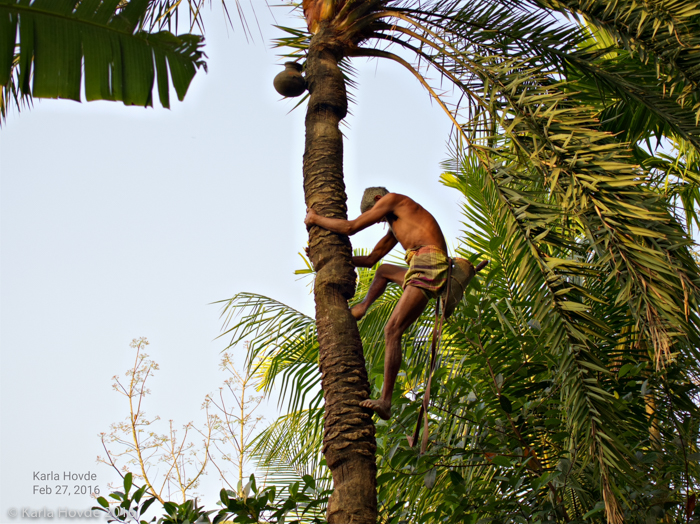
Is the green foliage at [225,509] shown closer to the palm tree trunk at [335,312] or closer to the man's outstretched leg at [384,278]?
the palm tree trunk at [335,312]

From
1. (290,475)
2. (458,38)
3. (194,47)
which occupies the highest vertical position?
(458,38)

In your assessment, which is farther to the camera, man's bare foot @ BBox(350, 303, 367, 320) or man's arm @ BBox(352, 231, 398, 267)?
man's arm @ BBox(352, 231, 398, 267)

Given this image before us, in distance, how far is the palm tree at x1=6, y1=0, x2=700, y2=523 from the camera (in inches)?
156

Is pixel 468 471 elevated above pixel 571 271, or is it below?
below

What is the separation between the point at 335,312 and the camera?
423 centimetres

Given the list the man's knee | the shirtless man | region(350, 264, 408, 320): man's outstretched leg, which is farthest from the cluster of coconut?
the man's knee

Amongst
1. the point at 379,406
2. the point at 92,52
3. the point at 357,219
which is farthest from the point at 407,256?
the point at 92,52

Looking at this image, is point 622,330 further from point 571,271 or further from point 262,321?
point 262,321

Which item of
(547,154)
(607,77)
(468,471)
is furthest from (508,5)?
(468,471)

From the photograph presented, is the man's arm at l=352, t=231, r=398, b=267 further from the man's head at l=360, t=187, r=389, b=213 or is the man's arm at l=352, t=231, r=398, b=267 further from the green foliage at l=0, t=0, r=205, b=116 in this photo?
the green foliage at l=0, t=0, r=205, b=116

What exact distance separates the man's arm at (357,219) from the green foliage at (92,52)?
1.48m

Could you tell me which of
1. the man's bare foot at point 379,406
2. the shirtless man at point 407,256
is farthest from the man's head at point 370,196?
the man's bare foot at point 379,406

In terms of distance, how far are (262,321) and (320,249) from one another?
2.43 meters

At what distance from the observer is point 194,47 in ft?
10.6
